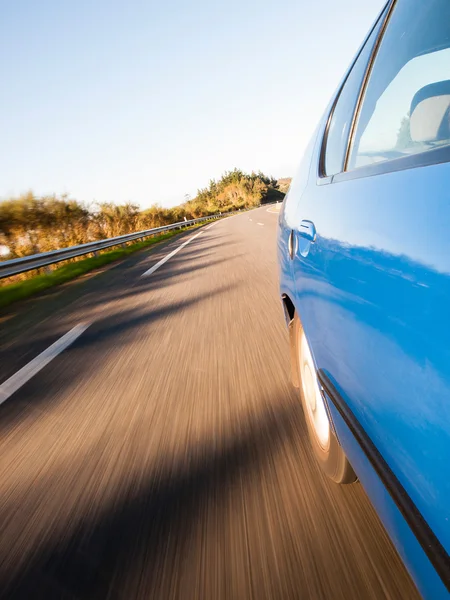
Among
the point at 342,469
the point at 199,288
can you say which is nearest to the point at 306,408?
the point at 342,469

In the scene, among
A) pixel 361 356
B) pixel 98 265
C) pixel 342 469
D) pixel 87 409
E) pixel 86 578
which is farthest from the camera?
pixel 98 265

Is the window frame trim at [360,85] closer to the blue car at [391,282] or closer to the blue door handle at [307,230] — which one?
the blue car at [391,282]

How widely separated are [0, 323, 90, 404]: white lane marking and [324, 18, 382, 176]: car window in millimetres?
2961

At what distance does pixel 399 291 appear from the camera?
2.83 ft

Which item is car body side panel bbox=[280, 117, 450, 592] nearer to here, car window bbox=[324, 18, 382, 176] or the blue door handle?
the blue door handle

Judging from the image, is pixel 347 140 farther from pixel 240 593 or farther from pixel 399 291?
pixel 240 593

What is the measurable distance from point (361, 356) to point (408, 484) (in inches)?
13.0

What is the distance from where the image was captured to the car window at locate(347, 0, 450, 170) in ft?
3.98

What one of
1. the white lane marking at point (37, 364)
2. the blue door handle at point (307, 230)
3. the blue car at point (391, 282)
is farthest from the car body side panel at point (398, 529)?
the white lane marking at point (37, 364)

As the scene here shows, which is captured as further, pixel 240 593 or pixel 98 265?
pixel 98 265

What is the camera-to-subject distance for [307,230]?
5.81ft

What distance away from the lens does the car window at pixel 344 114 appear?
1.66 meters

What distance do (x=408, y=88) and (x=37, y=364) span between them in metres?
3.78

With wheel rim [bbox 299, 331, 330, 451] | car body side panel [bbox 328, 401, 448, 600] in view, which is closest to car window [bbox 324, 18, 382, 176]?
wheel rim [bbox 299, 331, 330, 451]
